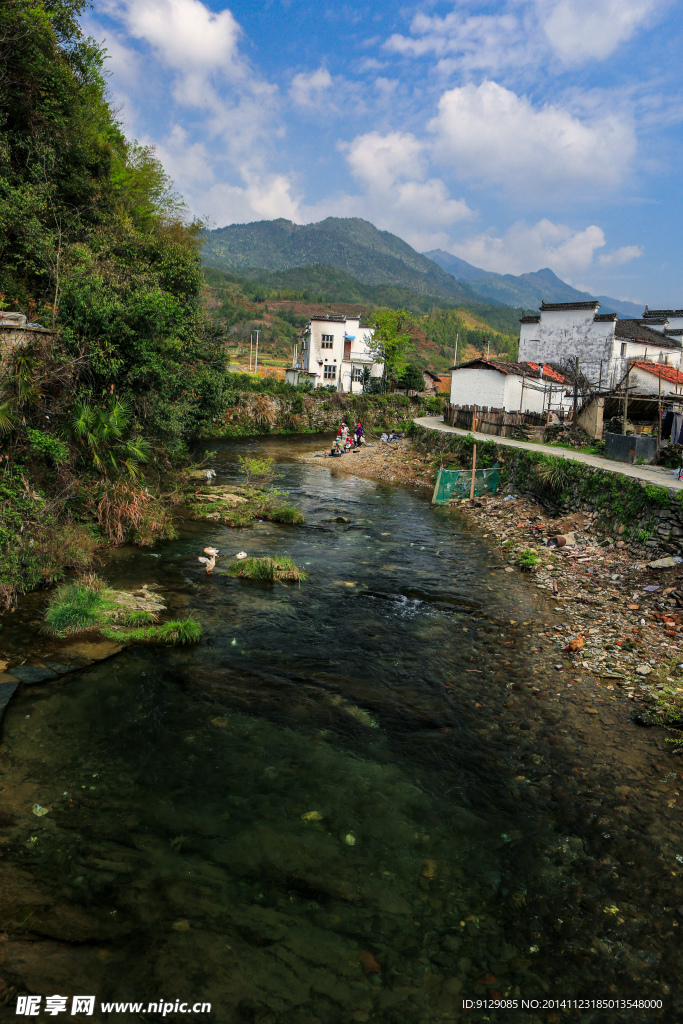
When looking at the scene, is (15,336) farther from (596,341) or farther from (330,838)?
(596,341)

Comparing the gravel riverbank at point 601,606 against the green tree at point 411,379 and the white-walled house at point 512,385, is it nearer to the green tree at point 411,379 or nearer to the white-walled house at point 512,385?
the white-walled house at point 512,385

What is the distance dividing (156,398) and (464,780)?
1434cm

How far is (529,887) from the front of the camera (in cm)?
595

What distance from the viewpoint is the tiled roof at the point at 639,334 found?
4278 centimetres

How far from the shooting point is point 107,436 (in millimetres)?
14992

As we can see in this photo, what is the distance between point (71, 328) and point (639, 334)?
43920 mm

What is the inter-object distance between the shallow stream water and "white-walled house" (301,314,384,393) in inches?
2280

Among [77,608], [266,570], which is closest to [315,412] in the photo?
[266,570]

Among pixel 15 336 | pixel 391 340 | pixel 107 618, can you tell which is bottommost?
pixel 107 618

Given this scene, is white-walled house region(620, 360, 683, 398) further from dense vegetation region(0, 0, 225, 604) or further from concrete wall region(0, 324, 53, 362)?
concrete wall region(0, 324, 53, 362)

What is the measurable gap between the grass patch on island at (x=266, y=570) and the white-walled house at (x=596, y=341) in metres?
35.0

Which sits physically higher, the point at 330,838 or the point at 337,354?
the point at 337,354

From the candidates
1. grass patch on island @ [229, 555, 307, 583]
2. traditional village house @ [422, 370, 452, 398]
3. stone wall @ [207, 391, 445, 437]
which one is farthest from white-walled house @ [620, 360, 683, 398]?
grass patch on island @ [229, 555, 307, 583]

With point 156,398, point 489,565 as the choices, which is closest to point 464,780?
point 489,565
